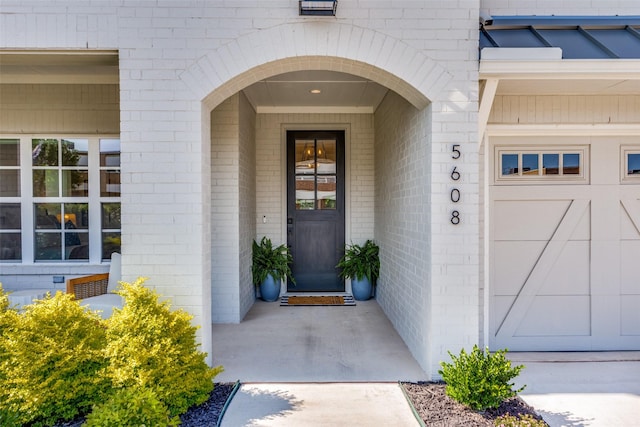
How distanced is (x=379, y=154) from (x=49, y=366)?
170 inches

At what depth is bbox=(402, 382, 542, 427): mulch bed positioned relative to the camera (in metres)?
2.45

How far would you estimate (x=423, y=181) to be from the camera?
3291 millimetres

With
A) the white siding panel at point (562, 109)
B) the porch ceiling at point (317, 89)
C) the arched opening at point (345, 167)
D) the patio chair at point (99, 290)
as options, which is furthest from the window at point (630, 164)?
the patio chair at point (99, 290)

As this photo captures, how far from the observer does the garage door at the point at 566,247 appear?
3725 mm

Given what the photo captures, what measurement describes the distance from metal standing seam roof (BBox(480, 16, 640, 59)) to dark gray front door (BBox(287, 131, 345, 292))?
3066 mm

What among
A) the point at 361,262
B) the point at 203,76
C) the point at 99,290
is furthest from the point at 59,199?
the point at 361,262

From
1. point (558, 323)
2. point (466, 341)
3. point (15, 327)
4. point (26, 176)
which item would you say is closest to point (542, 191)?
point (558, 323)

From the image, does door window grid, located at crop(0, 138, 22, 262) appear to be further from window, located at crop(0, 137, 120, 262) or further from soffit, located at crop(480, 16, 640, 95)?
soffit, located at crop(480, 16, 640, 95)

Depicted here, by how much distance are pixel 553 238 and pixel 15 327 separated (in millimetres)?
4296

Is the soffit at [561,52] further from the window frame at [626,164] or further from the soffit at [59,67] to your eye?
the soffit at [59,67]

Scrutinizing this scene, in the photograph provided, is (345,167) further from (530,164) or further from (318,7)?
(318,7)

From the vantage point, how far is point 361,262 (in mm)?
5711

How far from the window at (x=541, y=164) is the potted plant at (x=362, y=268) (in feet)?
7.69

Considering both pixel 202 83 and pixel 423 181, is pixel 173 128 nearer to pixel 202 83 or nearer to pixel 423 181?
pixel 202 83
